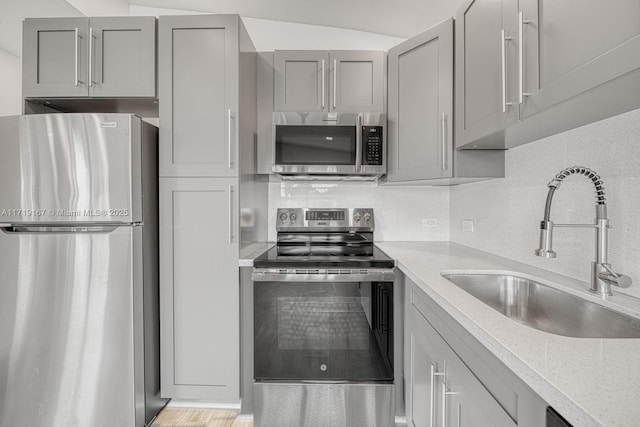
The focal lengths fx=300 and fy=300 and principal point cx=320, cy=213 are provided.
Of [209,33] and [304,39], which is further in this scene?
[304,39]

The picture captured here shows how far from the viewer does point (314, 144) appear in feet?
6.23

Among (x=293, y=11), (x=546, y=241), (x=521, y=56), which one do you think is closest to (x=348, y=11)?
(x=293, y=11)

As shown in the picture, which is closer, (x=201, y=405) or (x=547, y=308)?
(x=547, y=308)

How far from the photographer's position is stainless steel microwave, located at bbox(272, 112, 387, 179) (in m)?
1.88

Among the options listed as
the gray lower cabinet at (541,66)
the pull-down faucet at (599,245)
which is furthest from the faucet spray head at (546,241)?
the gray lower cabinet at (541,66)

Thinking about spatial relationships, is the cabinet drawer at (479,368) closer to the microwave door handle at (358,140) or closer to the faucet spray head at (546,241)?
the faucet spray head at (546,241)

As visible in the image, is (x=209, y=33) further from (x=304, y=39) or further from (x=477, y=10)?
(x=477, y=10)

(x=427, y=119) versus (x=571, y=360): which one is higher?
(x=427, y=119)

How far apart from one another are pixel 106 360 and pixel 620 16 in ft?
7.49

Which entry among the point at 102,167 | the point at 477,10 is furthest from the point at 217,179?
the point at 477,10

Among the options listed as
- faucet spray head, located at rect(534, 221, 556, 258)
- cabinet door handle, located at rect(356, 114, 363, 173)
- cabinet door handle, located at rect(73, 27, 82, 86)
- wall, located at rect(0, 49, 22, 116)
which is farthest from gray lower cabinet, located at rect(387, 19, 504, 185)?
wall, located at rect(0, 49, 22, 116)

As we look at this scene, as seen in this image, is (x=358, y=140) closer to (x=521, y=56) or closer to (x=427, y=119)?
(x=427, y=119)

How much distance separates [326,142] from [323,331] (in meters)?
1.12

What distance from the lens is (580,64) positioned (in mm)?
819
